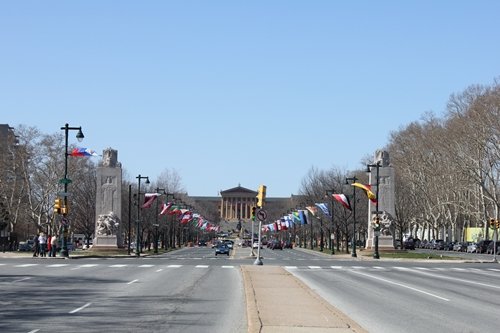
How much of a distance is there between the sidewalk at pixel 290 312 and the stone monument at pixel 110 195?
167ft

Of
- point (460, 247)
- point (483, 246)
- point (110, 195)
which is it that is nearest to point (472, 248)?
point (483, 246)

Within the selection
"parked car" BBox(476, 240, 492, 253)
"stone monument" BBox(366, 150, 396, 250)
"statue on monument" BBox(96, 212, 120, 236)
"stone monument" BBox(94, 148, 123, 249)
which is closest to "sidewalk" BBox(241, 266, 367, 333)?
"statue on monument" BBox(96, 212, 120, 236)

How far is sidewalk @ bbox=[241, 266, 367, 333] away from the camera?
15.0 metres

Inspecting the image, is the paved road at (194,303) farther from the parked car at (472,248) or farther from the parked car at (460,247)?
the parked car at (460,247)

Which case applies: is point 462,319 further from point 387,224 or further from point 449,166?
point 449,166

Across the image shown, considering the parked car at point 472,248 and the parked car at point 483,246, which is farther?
the parked car at point 472,248

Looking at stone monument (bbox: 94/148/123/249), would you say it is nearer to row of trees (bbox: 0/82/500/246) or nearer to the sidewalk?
row of trees (bbox: 0/82/500/246)

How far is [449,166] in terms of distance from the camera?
367 ft

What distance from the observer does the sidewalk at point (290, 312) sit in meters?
15.0

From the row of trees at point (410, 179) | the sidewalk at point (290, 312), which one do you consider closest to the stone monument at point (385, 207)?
the row of trees at point (410, 179)

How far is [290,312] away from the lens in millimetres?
17750

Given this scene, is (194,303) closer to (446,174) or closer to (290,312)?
(290,312)

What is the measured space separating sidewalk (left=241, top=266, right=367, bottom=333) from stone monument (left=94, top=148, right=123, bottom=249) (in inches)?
2006

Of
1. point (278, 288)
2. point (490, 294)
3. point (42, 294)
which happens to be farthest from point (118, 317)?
point (490, 294)
